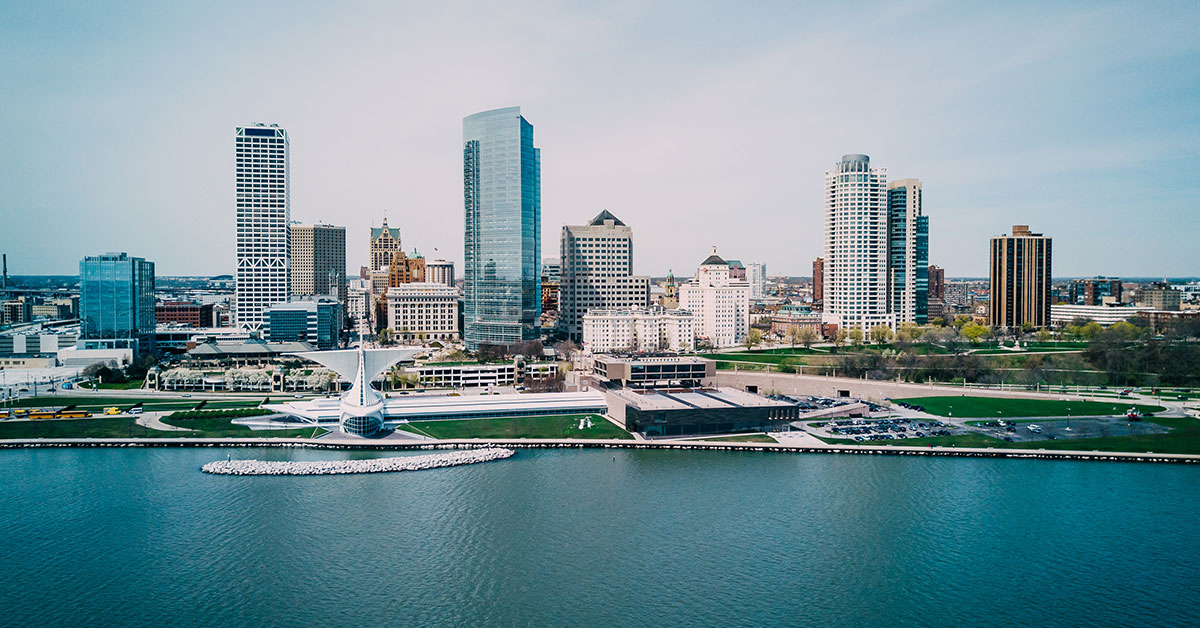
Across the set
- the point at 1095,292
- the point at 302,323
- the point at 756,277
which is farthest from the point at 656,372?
the point at 756,277

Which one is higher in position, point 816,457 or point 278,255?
point 278,255

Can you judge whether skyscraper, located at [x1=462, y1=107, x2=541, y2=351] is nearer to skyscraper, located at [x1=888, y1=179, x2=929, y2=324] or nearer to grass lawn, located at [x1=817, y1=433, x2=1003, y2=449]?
skyscraper, located at [x1=888, y1=179, x2=929, y2=324]

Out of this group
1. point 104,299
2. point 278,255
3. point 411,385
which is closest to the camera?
point 411,385

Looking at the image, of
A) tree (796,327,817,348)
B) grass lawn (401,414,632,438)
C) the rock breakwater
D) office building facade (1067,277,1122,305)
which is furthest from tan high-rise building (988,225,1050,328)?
the rock breakwater

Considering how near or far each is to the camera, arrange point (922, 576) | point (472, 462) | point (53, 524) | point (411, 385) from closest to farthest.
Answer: point (922, 576), point (53, 524), point (472, 462), point (411, 385)

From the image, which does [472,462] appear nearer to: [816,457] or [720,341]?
[816,457]

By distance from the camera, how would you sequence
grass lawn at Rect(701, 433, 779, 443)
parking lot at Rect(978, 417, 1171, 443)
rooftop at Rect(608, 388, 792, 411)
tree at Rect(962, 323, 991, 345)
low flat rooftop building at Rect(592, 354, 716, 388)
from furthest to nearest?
A: tree at Rect(962, 323, 991, 345)
low flat rooftop building at Rect(592, 354, 716, 388)
rooftop at Rect(608, 388, 792, 411)
parking lot at Rect(978, 417, 1171, 443)
grass lawn at Rect(701, 433, 779, 443)

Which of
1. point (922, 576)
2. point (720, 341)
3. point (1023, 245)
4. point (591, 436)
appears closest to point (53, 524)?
point (591, 436)

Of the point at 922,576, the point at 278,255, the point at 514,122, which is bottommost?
the point at 922,576
